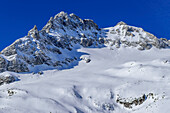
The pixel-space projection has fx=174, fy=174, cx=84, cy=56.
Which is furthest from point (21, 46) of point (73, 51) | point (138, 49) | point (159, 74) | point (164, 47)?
point (164, 47)

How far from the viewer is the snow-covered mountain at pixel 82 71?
2738 centimetres

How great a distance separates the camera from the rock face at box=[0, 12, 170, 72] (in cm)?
5122

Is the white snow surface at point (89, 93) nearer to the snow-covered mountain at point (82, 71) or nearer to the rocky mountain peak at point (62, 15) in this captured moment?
the snow-covered mountain at point (82, 71)

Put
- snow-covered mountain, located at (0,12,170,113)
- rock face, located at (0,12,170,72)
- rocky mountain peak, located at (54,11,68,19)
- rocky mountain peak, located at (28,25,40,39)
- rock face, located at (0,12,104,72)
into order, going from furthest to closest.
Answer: rocky mountain peak, located at (54,11,68,19)
rocky mountain peak, located at (28,25,40,39)
rock face, located at (0,12,170,72)
rock face, located at (0,12,104,72)
snow-covered mountain, located at (0,12,170,113)

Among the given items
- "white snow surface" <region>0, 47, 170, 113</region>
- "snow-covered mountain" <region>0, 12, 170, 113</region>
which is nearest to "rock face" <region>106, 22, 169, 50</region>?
"snow-covered mountain" <region>0, 12, 170, 113</region>

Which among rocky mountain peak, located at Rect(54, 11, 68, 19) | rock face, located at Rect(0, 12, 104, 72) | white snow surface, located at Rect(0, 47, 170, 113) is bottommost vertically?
white snow surface, located at Rect(0, 47, 170, 113)

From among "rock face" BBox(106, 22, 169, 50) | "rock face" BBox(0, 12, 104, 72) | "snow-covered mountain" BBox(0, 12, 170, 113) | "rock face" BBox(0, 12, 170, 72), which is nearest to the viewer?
"snow-covered mountain" BBox(0, 12, 170, 113)

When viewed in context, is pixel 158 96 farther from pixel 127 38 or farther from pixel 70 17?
pixel 70 17

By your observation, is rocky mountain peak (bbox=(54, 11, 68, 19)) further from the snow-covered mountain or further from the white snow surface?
the white snow surface

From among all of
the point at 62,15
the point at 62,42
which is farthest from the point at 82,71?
the point at 62,15

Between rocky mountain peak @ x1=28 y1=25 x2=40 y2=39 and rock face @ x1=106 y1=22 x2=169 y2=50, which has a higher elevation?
rock face @ x1=106 y1=22 x2=169 y2=50

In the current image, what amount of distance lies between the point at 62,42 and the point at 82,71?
24.6 meters

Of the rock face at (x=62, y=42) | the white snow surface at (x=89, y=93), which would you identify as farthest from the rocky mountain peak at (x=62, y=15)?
the white snow surface at (x=89, y=93)

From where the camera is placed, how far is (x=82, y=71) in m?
50.2
